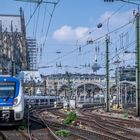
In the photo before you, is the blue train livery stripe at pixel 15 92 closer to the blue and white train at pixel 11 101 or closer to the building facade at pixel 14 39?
the blue and white train at pixel 11 101

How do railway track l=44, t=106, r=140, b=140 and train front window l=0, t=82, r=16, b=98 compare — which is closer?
railway track l=44, t=106, r=140, b=140

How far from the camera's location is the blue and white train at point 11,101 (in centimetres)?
2269

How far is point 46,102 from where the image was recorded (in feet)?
293

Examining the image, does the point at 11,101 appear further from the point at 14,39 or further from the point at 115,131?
the point at 14,39

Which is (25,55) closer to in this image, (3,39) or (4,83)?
(3,39)

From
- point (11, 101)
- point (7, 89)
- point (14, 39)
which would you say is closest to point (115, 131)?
point (11, 101)

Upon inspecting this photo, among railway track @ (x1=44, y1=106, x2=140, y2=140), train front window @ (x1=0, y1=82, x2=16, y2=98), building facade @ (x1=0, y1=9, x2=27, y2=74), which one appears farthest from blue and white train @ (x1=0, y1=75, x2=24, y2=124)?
building facade @ (x1=0, y1=9, x2=27, y2=74)

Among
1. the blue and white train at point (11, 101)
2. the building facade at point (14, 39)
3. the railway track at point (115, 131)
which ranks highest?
the building facade at point (14, 39)

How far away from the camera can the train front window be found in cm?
2325

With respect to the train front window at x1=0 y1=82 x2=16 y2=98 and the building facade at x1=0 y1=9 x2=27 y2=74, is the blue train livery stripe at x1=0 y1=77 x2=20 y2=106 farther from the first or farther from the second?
the building facade at x1=0 y1=9 x2=27 y2=74

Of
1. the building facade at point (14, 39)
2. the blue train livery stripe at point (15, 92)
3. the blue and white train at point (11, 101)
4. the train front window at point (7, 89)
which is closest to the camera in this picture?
the blue and white train at point (11, 101)

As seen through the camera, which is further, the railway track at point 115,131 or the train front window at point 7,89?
the train front window at point 7,89

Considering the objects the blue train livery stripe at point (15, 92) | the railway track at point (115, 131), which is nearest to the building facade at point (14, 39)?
the railway track at point (115, 131)

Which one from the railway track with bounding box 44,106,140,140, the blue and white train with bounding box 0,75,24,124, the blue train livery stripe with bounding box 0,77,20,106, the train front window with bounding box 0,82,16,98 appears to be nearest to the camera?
the railway track with bounding box 44,106,140,140
